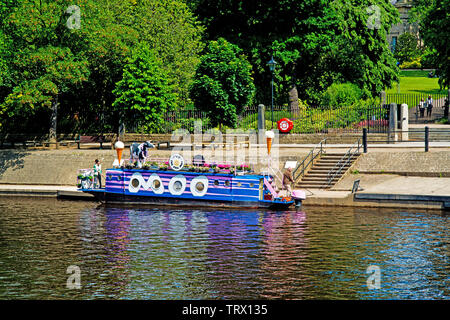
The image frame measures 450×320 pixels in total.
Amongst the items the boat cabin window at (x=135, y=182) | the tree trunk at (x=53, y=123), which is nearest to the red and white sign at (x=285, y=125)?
the boat cabin window at (x=135, y=182)

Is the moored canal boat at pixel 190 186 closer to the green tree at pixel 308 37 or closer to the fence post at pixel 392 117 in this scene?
the fence post at pixel 392 117

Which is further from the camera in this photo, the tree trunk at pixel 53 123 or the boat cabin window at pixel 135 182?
the tree trunk at pixel 53 123

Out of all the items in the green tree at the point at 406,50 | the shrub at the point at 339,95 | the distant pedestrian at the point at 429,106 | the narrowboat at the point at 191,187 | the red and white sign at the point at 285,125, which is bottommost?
the narrowboat at the point at 191,187

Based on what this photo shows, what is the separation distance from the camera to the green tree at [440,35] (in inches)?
2459

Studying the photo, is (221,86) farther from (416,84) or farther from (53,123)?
(416,84)

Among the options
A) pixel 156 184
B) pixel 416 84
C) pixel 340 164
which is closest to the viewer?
pixel 156 184

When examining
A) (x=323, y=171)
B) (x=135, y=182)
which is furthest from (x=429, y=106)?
(x=135, y=182)

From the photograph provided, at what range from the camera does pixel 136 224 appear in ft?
112

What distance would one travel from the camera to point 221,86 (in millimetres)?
48625

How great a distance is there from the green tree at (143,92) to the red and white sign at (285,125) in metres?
8.22

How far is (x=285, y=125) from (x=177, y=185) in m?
12.2

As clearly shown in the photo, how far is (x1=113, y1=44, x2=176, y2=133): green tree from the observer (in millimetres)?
48156

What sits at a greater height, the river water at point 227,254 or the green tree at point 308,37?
the green tree at point 308,37

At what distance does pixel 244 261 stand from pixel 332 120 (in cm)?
2515
